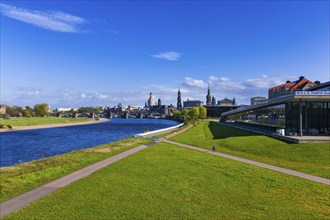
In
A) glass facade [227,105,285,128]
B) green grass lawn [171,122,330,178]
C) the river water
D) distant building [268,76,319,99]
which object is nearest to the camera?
green grass lawn [171,122,330,178]

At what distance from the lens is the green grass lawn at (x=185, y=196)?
1487 centimetres

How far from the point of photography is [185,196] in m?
17.8

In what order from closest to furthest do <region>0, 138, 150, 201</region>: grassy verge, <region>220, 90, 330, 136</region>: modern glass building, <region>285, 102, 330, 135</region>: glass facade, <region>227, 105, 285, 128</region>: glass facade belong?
<region>0, 138, 150, 201</region>: grassy verge → <region>220, 90, 330, 136</region>: modern glass building → <region>285, 102, 330, 135</region>: glass facade → <region>227, 105, 285, 128</region>: glass facade

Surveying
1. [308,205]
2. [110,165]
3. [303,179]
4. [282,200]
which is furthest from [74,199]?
[303,179]

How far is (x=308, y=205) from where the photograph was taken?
1650 centimetres

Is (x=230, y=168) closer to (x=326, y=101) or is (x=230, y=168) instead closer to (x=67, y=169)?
(x=67, y=169)

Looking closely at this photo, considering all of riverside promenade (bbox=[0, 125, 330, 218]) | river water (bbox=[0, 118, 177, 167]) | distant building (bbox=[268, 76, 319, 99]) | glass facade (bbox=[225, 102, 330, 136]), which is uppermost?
distant building (bbox=[268, 76, 319, 99])

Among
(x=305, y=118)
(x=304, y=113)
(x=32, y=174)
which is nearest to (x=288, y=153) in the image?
(x=305, y=118)

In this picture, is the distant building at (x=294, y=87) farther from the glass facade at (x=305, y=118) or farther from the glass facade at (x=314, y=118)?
the glass facade at (x=314, y=118)

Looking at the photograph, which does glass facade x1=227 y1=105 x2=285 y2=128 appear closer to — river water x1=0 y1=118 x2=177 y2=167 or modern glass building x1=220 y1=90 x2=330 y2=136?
modern glass building x1=220 y1=90 x2=330 y2=136

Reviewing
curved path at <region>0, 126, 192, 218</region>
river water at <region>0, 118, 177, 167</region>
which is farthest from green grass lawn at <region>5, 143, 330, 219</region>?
river water at <region>0, 118, 177, 167</region>

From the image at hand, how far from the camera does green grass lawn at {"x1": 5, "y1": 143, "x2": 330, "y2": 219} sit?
1487 cm

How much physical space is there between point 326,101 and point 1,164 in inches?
1981

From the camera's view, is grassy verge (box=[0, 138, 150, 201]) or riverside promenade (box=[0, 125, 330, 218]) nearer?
riverside promenade (box=[0, 125, 330, 218])
